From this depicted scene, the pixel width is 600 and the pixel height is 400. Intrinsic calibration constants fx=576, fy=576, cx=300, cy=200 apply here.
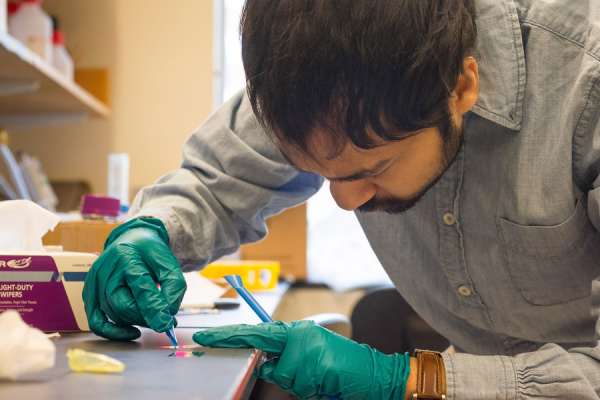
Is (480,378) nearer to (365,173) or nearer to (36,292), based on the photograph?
(365,173)

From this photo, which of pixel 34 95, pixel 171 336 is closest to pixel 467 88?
pixel 171 336

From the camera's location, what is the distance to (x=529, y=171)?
798mm

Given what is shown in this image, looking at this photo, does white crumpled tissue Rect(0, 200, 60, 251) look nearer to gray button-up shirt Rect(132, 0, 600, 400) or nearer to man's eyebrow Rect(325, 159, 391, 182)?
gray button-up shirt Rect(132, 0, 600, 400)

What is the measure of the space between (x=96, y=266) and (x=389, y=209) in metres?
0.39

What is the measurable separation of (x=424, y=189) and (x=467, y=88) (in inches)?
5.7

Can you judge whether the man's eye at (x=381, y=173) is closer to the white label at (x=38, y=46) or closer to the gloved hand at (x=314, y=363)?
the gloved hand at (x=314, y=363)

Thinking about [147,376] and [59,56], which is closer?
[147,376]

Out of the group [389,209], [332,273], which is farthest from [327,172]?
[332,273]

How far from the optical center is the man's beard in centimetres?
78

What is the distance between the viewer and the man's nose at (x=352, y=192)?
75cm

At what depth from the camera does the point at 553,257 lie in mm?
844

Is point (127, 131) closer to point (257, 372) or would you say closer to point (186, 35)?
point (186, 35)

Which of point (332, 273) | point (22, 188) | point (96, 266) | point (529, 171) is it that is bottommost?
point (332, 273)

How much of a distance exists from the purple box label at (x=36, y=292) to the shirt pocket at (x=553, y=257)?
0.61m
